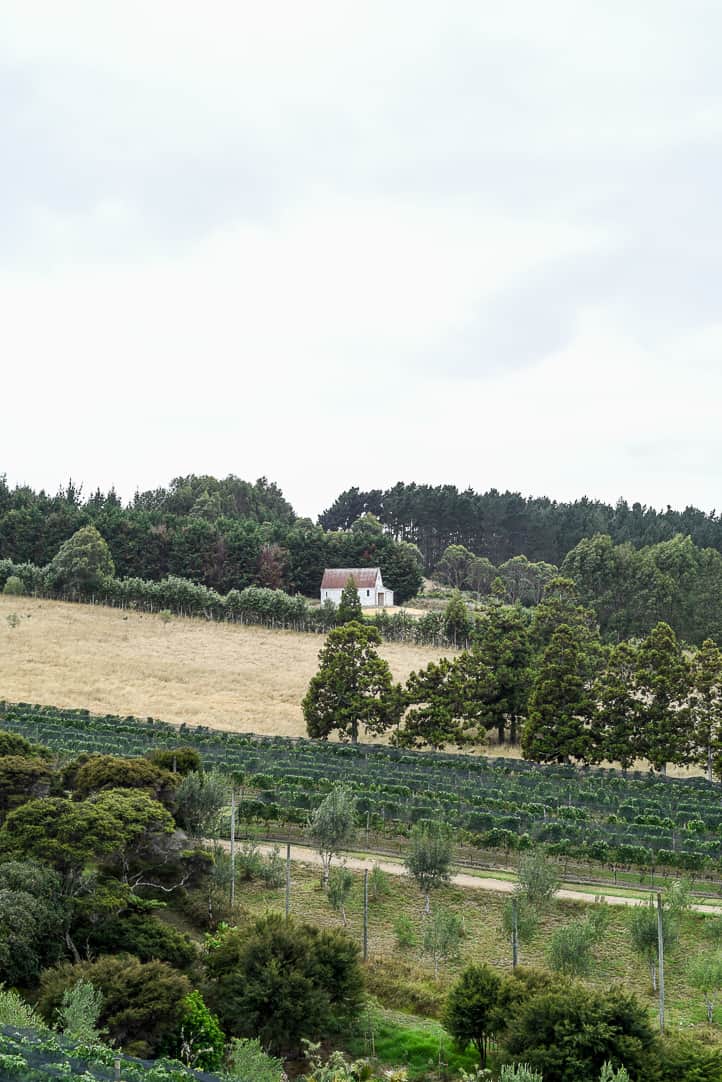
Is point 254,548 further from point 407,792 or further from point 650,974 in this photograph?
point 650,974

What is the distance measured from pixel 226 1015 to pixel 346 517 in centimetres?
14439

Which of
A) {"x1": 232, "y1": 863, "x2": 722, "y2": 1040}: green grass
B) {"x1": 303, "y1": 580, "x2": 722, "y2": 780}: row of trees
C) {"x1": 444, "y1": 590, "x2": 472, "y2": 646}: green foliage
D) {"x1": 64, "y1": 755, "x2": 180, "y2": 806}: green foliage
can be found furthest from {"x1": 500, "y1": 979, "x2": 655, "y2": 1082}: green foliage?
{"x1": 444, "y1": 590, "x2": 472, "y2": 646}: green foliage

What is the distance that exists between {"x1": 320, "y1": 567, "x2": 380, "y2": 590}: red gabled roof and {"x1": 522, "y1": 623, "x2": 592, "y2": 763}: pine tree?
56690mm

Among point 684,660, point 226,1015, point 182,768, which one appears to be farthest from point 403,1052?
point 684,660

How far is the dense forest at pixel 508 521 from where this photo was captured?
137875mm

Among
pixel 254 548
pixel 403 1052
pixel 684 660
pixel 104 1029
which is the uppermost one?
pixel 254 548

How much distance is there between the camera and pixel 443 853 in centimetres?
2655

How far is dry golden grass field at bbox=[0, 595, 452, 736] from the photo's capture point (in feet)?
203

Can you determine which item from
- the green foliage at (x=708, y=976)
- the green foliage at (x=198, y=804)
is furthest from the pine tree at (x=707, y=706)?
the green foliage at (x=198, y=804)

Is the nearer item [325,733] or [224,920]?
[224,920]

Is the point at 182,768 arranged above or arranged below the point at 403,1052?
above

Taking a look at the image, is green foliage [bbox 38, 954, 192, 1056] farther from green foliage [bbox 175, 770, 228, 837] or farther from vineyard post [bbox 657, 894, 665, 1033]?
green foliage [bbox 175, 770, 228, 837]

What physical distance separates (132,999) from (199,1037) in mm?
1703

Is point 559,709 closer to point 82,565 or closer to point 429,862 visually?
point 429,862
